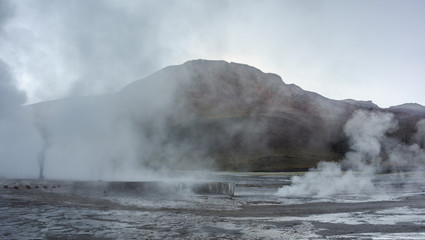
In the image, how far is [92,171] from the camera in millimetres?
47188

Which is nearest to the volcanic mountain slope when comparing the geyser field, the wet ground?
the geyser field

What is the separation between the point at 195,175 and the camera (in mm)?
77438

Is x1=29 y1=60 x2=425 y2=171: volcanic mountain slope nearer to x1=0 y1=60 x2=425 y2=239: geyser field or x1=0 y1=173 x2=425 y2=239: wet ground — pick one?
x1=0 y1=60 x2=425 y2=239: geyser field

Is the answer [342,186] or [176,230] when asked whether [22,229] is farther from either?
[342,186]

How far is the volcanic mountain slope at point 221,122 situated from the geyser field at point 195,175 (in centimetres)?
61

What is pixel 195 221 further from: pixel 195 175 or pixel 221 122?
pixel 221 122

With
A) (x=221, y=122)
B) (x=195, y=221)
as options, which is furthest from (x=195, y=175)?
(x=221, y=122)

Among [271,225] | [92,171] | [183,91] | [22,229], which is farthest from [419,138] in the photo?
[183,91]

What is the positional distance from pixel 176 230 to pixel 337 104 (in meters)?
174

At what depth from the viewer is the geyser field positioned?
614 inches

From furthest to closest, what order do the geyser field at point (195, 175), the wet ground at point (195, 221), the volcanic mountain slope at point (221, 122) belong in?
the volcanic mountain slope at point (221, 122) → the geyser field at point (195, 175) → the wet ground at point (195, 221)

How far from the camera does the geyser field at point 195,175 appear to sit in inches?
614

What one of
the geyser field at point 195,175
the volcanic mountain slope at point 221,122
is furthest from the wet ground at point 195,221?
the volcanic mountain slope at point 221,122

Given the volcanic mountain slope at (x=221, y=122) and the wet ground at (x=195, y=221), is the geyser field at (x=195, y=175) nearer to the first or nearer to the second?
the wet ground at (x=195, y=221)
